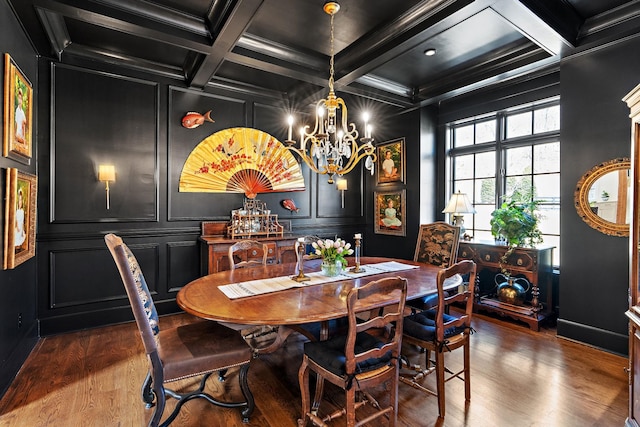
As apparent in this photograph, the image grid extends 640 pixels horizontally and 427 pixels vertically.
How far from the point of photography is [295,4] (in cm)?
262

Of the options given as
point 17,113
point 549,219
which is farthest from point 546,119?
point 17,113

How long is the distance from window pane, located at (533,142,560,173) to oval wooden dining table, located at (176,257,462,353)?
232cm

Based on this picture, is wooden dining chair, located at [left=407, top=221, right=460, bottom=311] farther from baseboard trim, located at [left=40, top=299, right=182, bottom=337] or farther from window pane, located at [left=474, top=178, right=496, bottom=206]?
baseboard trim, located at [left=40, top=299, right=182, bottom=337]

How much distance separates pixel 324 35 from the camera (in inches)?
122

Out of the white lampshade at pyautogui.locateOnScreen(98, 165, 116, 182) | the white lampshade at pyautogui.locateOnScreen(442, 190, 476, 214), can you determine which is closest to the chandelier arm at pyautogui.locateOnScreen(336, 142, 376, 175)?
the white lampshade at pyautogui.locateOnScreen(442, 190, 476, 214)

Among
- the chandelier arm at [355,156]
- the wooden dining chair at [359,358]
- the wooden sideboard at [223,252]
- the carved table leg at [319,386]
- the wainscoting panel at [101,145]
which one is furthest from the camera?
the wooden sideboard at [223,252]

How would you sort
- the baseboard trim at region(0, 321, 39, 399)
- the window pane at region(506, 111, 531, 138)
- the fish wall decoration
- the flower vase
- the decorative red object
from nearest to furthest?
the baseboard trim at region(0, 321, 39, 399) < the flower vase < the fish wall decoration < the window pane at region(506, 111, 531, 138) < the decorative red object

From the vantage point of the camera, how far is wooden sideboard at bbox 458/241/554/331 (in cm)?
346

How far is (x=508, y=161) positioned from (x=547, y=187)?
564 mm

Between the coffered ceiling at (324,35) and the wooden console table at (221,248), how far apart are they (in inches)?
69.9

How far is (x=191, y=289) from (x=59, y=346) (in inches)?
73.8

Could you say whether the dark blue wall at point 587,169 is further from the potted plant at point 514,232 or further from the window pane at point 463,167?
the window pane at point 463,167

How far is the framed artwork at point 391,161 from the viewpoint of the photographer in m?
4.99

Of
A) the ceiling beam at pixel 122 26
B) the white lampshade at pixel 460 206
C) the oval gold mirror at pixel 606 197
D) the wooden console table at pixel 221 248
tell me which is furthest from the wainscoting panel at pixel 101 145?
the oval gold mirror at pixel 606 197
